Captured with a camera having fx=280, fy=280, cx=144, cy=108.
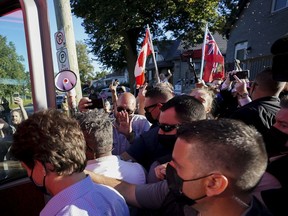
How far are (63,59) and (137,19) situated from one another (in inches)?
651

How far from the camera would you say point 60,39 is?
11.1 feet

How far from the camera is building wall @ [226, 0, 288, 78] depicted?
1278cm

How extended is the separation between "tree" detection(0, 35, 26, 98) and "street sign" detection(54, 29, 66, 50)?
3.89ft

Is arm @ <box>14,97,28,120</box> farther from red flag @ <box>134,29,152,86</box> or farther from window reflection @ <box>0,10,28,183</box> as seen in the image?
red flag @ <box>134,29,152,86</box>

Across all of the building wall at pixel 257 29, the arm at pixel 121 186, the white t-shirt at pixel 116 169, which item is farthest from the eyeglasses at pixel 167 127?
the building wall at pixel 257 29

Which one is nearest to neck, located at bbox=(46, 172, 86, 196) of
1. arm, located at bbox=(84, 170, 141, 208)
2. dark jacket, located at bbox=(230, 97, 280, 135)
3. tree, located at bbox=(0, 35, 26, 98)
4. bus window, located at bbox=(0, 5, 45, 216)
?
arm, located at bbox=(84, 170, 141, 208)

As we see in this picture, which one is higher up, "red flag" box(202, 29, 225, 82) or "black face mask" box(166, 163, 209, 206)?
"red flag" box(202, 29, 225, 82)

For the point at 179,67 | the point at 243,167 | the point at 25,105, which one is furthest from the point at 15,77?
the point at 179,67

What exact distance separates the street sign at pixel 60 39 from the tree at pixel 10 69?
1.19m

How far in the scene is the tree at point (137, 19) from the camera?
18781 mm

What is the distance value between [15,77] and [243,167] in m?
1.80

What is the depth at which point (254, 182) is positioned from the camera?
117 centimetres

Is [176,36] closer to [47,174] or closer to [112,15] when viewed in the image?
[112,15]

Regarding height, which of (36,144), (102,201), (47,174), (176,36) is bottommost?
(102,201)
